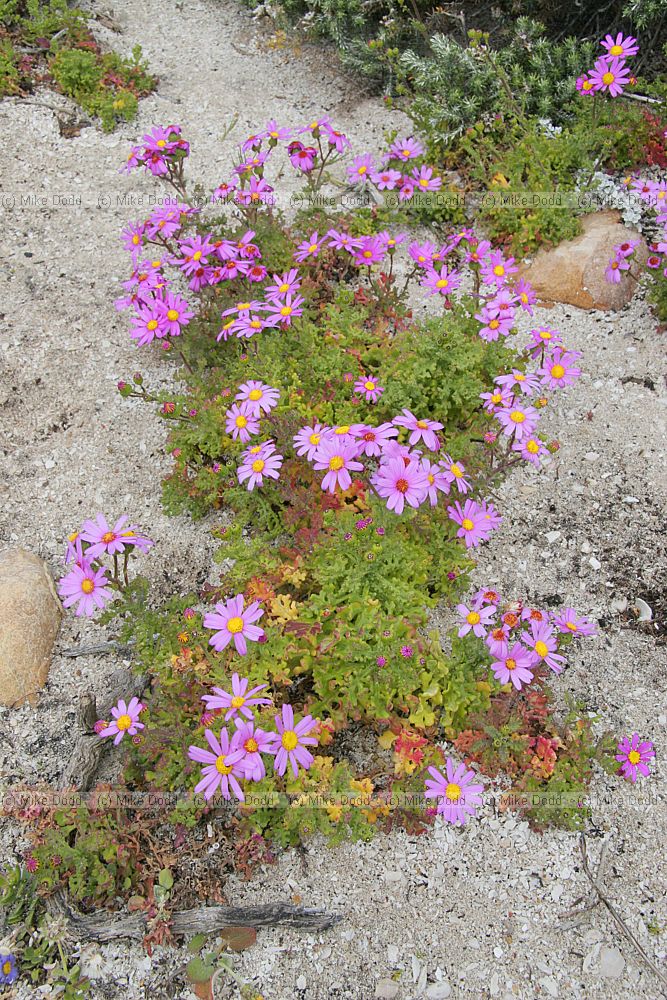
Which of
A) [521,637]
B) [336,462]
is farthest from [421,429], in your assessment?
[521,637]

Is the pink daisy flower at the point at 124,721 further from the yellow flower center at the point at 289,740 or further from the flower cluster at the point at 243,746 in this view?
the yellow flower center at the point at 289,740

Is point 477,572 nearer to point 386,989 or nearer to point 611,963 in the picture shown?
point 611,963

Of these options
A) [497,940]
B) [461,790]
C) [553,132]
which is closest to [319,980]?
[497,940]

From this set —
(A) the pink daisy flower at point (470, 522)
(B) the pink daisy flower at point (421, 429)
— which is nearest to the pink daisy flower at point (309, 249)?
(B) the pink daisy flower at point (421, 429)

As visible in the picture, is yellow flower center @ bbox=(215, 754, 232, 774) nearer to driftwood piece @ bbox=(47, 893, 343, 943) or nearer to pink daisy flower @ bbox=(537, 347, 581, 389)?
driftwood piece @ bbox=(47, 893, 343, 943)

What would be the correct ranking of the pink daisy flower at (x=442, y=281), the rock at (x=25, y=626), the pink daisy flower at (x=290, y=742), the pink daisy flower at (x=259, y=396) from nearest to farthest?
the pink daisy flower at (x=290, y=742), the rock at (x=25, y=626), the pink daisy flower at (x=259, y=396), the pink daisy flower at (x=442, y=281)

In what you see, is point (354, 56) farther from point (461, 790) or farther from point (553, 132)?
point (461, 790)
